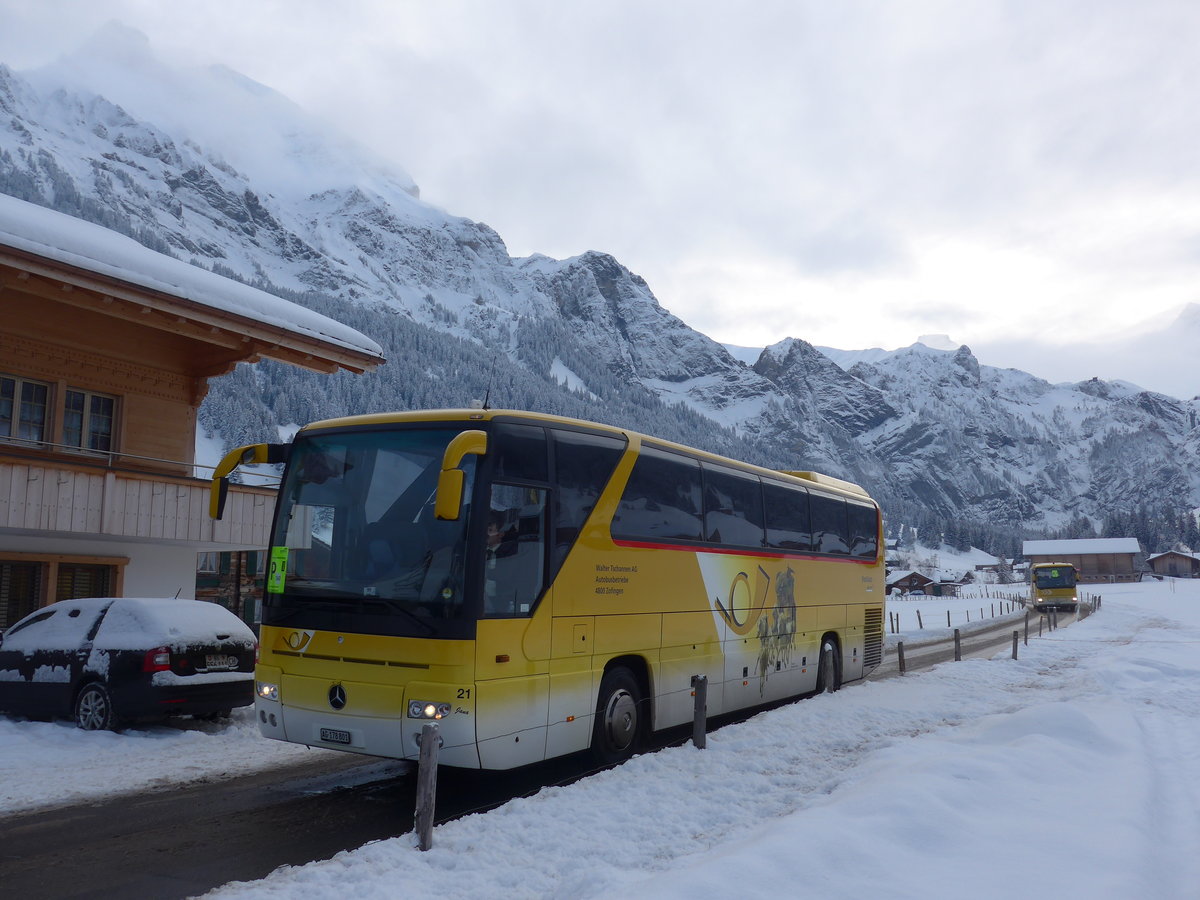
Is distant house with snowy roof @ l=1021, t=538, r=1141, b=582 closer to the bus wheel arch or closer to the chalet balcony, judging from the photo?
the chalet balcony

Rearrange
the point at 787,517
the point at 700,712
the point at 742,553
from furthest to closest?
1. the point at 787,517
2. the point at 742,553
3. the point at 700,712

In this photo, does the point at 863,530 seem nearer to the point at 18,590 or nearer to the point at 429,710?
the point at 429,710

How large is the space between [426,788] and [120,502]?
39.4 feet

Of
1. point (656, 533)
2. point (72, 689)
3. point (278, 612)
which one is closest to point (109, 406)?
point (72, 689)

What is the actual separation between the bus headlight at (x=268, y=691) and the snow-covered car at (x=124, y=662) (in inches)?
121

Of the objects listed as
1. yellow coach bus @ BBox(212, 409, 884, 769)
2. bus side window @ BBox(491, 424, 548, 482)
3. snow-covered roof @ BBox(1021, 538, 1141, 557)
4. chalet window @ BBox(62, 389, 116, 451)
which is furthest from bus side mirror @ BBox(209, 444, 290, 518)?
snow-covered roof @ BBox(1021, 538, 1141, 557)

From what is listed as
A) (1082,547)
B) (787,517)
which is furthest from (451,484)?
(1082,547)

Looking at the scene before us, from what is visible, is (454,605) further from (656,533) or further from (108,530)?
(108,530)

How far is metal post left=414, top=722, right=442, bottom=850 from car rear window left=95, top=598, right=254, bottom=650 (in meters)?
5.95

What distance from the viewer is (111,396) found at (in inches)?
690

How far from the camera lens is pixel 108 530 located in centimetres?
1559

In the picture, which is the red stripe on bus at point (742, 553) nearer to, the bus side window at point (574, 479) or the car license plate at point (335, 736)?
the bus side window at point (574, 479)

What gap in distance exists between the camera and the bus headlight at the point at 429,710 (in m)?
7.48

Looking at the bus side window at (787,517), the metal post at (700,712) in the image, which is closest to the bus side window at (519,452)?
the metal post at (700,712)
